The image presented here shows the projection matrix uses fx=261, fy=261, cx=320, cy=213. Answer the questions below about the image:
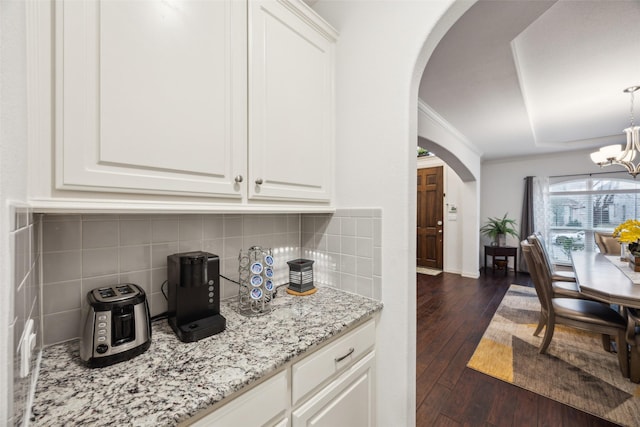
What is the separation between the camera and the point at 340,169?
1.43 metres

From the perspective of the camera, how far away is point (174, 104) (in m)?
0.84

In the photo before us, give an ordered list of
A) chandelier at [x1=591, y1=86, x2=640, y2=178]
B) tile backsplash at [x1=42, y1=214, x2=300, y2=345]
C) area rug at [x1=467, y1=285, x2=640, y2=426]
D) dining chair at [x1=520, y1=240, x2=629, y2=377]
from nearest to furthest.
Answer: tile backsplash at [x1=42, y1=214, x2=300, y2=345], area rug at [x1=467, y1=285, x2=640, y2=426], dining chair at [x1=520, y1=240, x2=629, y2=377], chandelier at [x1=591, y1=86, x2=640, y2=178]

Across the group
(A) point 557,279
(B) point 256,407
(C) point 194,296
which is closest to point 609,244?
(A) point 557,279

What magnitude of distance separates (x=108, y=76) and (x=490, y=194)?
6954 mm

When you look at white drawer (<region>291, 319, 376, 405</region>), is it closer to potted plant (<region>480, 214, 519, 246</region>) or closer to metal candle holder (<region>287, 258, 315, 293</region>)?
metal candle holder (<region>287, 258, 315, 293</region>)

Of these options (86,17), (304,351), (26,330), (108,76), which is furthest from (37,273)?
(304,351)

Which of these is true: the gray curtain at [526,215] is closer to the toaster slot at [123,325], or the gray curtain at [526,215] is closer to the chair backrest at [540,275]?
the chair backrest at [540,275]

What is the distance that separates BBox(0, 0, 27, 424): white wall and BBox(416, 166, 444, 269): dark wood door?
5880 millimetres

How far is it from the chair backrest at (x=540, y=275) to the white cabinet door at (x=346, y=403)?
1.93 m

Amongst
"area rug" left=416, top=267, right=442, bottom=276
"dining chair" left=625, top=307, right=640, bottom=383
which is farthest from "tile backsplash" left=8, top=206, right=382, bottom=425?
"area rug" left=416, top=267, right=442, bottom=276

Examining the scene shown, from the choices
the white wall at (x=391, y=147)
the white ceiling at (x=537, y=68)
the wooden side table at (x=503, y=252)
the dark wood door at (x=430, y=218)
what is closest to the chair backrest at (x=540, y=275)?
the white ceiling at (x=537, y=68)

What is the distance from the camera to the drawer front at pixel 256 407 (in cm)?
69

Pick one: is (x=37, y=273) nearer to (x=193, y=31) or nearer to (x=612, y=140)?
(x=193, y=31)

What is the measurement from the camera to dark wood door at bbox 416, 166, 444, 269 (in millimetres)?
5539
